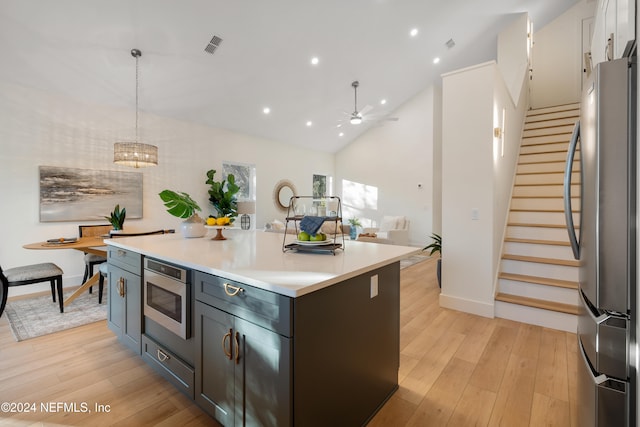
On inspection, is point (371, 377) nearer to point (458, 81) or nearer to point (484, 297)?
point (484, 297)

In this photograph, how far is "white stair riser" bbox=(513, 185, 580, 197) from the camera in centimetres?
390

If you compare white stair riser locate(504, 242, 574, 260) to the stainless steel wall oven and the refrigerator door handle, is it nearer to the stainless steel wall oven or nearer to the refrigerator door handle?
the refrigerator door handle

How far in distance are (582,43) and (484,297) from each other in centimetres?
668

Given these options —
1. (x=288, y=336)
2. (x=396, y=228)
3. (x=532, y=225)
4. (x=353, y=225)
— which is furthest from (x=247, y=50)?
(x=396, y=228)

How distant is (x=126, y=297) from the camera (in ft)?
7.27

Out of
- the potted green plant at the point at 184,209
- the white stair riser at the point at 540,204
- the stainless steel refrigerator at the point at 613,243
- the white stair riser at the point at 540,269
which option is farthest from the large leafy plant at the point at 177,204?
the white stair riser at the point at 540,204

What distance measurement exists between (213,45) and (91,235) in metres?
3.13

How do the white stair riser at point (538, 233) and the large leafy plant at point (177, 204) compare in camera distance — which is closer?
Result: the large leafy plant at point (177, 204)

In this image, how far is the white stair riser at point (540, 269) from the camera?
3.10 meters

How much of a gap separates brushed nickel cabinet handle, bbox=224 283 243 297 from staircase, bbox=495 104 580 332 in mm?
2957

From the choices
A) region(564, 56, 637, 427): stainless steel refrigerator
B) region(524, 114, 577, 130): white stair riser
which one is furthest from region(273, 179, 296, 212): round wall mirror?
region(564, 56, 637, 427): stainless steel refrigerator

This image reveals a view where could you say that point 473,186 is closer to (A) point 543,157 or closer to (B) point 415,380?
(B) point 415,380

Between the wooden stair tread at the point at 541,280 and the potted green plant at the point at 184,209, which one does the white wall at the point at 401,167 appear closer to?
the wooden stair tread at the point at 541,280

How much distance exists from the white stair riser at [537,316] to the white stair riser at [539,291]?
213 mm
